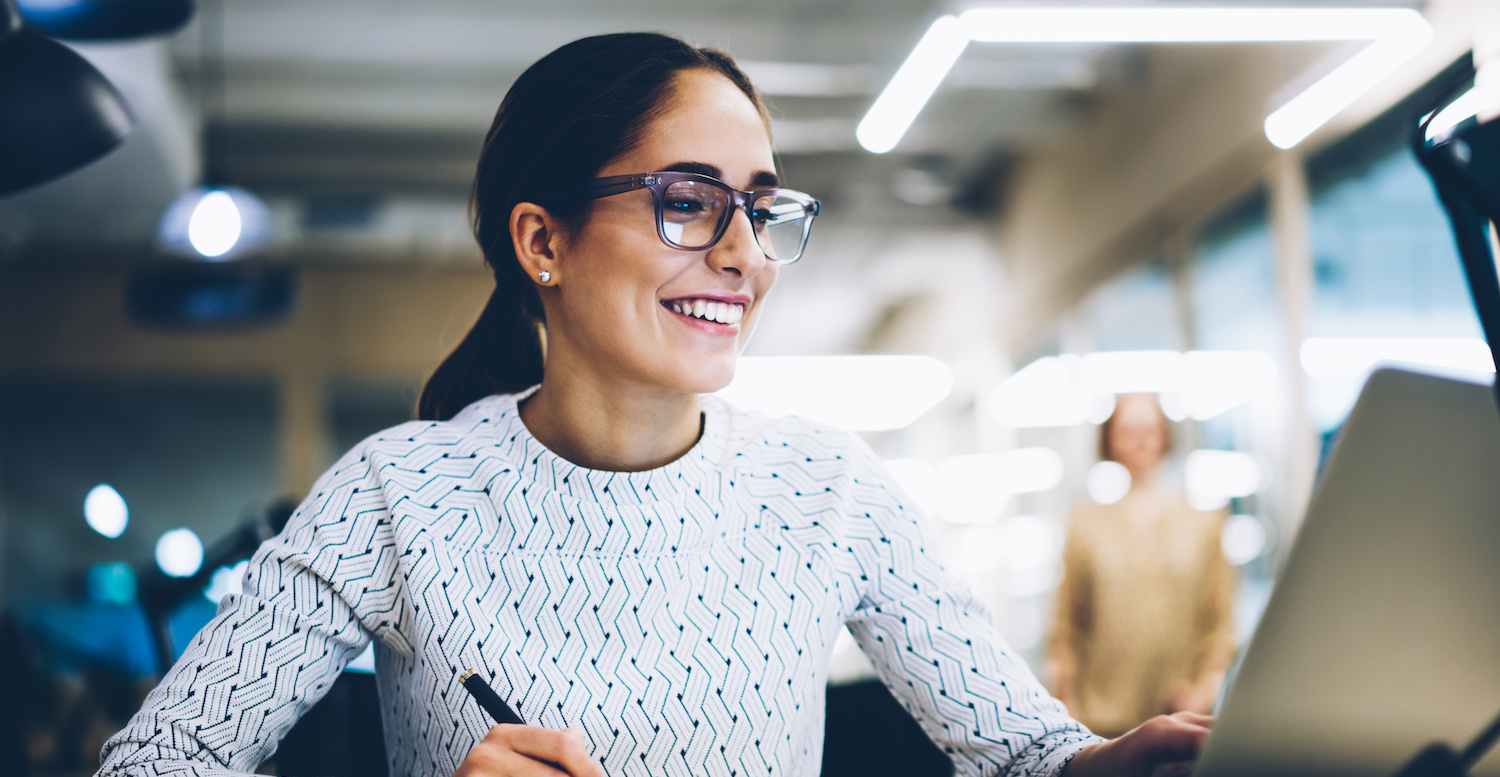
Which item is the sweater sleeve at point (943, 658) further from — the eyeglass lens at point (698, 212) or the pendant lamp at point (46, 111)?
the pendant lamp at point (46, 111)

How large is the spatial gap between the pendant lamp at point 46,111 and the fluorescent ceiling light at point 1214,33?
1.98 m

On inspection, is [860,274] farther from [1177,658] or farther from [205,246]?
[1177,658]

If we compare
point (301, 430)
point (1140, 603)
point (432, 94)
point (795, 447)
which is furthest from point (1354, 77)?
point (301, 430)

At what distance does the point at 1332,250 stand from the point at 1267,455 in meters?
0.90

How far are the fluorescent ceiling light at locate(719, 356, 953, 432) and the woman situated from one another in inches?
315

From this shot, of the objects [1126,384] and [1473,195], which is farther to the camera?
[1126,384]

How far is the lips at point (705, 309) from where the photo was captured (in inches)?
42.9

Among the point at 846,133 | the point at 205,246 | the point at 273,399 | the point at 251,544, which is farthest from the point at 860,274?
the point at 251,544

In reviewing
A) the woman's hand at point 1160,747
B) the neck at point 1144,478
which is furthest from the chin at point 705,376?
the neck at point 1144,478

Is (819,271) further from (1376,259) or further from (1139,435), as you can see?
→ (1139,435)

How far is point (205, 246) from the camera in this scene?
4730 millimetres

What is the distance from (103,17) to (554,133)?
0.96m

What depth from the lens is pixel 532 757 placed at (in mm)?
804

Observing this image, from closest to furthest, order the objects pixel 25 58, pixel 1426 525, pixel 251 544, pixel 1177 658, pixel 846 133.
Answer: pixel 1426 525
pixel 25 58
pixel 251 544
pixel 1177 658
pixel 846 133
